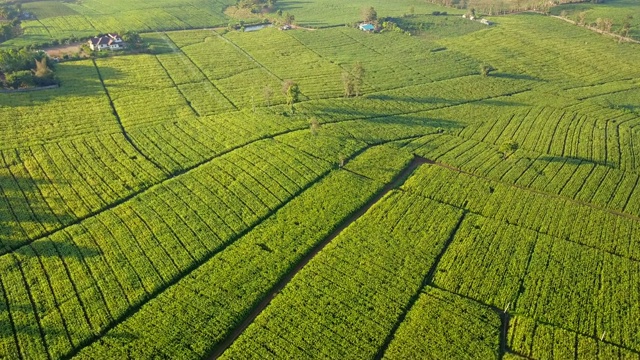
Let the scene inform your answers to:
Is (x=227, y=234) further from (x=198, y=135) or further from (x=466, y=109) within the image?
(x=466, y=109)

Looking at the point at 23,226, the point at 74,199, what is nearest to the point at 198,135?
the point at 74,199

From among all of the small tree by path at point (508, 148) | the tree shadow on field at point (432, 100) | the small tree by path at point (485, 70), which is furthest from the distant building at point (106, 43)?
the small tree by path at point (508, 148)

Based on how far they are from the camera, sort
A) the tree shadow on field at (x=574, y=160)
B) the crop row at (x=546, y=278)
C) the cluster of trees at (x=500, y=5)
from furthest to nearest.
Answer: the cluster of trees at (x=500, y=5), the tree shadow on field at (x=574, y=160), the crop row at (x=546, y=278)

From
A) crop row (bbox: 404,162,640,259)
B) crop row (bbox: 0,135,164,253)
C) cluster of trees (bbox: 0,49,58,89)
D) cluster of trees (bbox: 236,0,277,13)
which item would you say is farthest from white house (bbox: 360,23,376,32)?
crop row (bbox: 0,135,164,253)

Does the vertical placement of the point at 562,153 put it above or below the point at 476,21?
below

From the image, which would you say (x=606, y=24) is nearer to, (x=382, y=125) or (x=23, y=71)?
(x=382, y=125)

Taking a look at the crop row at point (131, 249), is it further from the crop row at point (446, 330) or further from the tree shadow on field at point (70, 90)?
the tree shadow on field at point (70, 90)

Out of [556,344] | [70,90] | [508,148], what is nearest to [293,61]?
[70,90]
